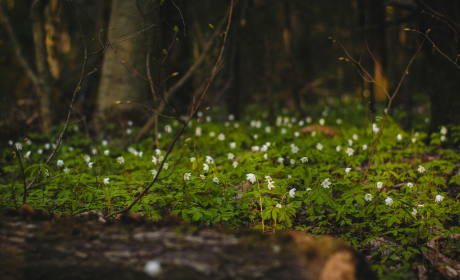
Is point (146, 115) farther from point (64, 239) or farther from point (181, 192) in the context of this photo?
point (64, 239)

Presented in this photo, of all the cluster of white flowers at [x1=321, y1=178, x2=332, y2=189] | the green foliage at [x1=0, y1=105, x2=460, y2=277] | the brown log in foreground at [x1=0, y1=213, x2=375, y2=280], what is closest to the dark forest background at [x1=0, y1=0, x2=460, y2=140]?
the green foliage at [x1=0, y1=105, x2=460, y2=277]

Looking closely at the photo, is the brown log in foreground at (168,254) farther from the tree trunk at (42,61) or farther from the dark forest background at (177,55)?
the tree trunk at (42,61)

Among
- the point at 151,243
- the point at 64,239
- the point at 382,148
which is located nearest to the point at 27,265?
the point at 64,239

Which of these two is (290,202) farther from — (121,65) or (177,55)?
(177,55)

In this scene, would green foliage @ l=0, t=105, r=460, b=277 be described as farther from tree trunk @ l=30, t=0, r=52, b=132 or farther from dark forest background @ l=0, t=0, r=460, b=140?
tree trunk @ l=30, t=0, r=52, b=132

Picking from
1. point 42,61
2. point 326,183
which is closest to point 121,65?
point 42,61
